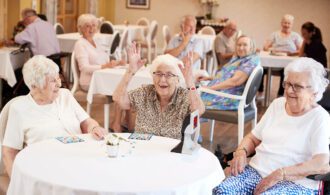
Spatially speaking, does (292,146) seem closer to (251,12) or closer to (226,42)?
(226,42)

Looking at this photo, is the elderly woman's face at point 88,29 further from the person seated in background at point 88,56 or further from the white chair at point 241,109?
the white chair at point 241,109

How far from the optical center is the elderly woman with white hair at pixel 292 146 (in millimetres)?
2918

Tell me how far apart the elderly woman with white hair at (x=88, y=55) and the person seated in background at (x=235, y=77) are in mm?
1211

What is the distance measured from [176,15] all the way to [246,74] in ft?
28.0

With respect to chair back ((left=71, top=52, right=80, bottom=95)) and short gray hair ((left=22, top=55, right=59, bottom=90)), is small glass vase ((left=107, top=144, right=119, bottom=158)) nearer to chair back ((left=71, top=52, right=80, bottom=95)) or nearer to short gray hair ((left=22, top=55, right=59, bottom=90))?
short gray hair ((left=22, top=55, right=59, bottom=90))

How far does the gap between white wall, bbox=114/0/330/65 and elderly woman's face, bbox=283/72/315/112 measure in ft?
30.9

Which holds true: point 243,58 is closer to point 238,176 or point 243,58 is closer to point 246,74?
point 246,74

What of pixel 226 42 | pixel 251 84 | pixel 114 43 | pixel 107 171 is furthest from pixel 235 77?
pixel 114 43

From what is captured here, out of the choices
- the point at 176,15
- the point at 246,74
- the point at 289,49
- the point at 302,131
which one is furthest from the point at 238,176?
the point at 176,15

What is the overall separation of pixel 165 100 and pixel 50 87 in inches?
30.3

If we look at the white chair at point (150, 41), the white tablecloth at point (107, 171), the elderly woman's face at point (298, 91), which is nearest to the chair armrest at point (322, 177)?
the elderly woman's face at point (298, 91)

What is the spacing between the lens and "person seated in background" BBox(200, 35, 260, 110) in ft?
16.9

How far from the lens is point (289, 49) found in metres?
8.30

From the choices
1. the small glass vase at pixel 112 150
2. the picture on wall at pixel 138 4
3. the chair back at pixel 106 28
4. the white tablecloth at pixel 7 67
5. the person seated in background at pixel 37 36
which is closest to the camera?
the small glass vase at pixel 112 150
